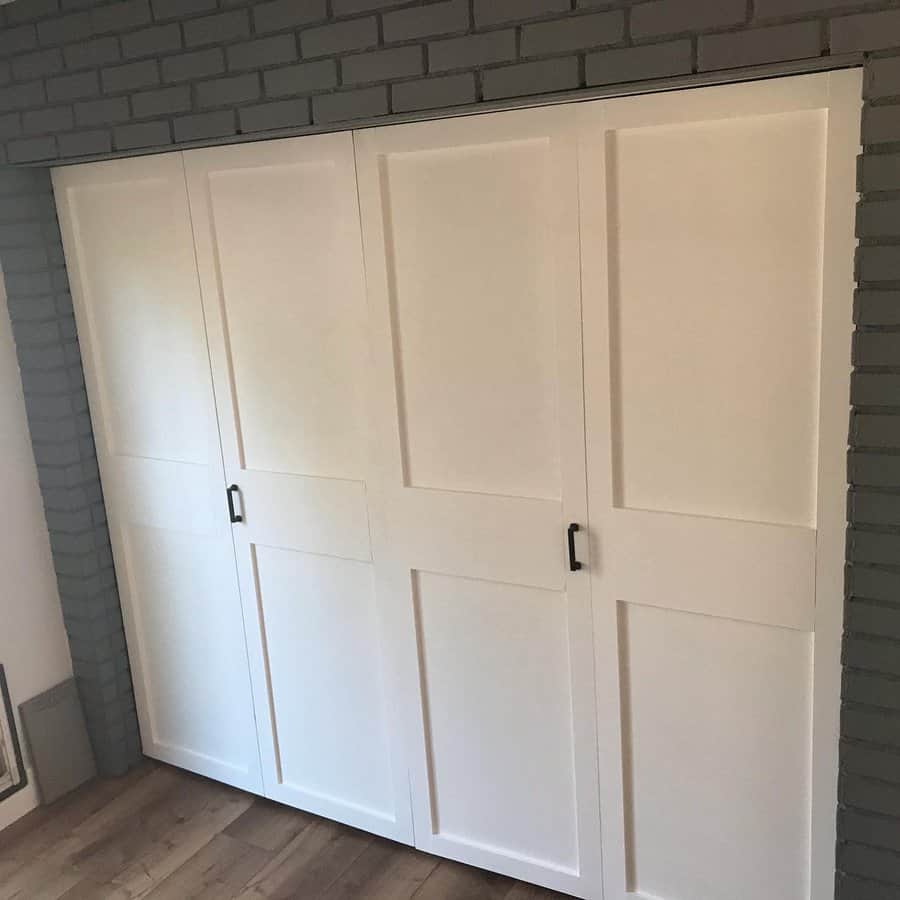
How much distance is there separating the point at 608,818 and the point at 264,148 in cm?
170

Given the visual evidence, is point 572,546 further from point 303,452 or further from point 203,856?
point 203,856

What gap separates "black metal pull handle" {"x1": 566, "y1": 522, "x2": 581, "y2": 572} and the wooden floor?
0.87 metres

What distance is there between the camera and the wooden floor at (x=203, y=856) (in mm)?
2367

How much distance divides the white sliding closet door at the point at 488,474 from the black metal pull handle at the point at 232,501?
45 centimetres

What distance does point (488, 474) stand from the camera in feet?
6.82

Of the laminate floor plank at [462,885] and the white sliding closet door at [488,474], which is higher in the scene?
the white sliding closet door at [488,474]

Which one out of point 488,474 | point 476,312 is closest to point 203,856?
point 488,474

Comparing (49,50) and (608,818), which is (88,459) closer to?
(49,50)

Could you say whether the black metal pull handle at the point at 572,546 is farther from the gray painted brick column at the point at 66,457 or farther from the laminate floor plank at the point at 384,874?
the gray painted brick column at the point at 66,457

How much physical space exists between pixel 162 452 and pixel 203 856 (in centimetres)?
109

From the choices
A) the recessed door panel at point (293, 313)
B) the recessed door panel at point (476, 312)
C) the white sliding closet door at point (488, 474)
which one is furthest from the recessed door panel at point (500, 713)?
the recessed door panel at point (293, 313)

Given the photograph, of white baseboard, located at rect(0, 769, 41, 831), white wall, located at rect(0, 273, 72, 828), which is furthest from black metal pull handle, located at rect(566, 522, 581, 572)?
white baseboard, located at rect(0, 769, 41, 831)

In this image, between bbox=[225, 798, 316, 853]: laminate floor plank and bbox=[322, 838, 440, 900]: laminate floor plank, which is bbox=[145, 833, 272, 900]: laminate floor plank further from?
bbox=[322, 838, 440, 900]: laminate floor plank

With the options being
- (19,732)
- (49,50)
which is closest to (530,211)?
(49,50)
